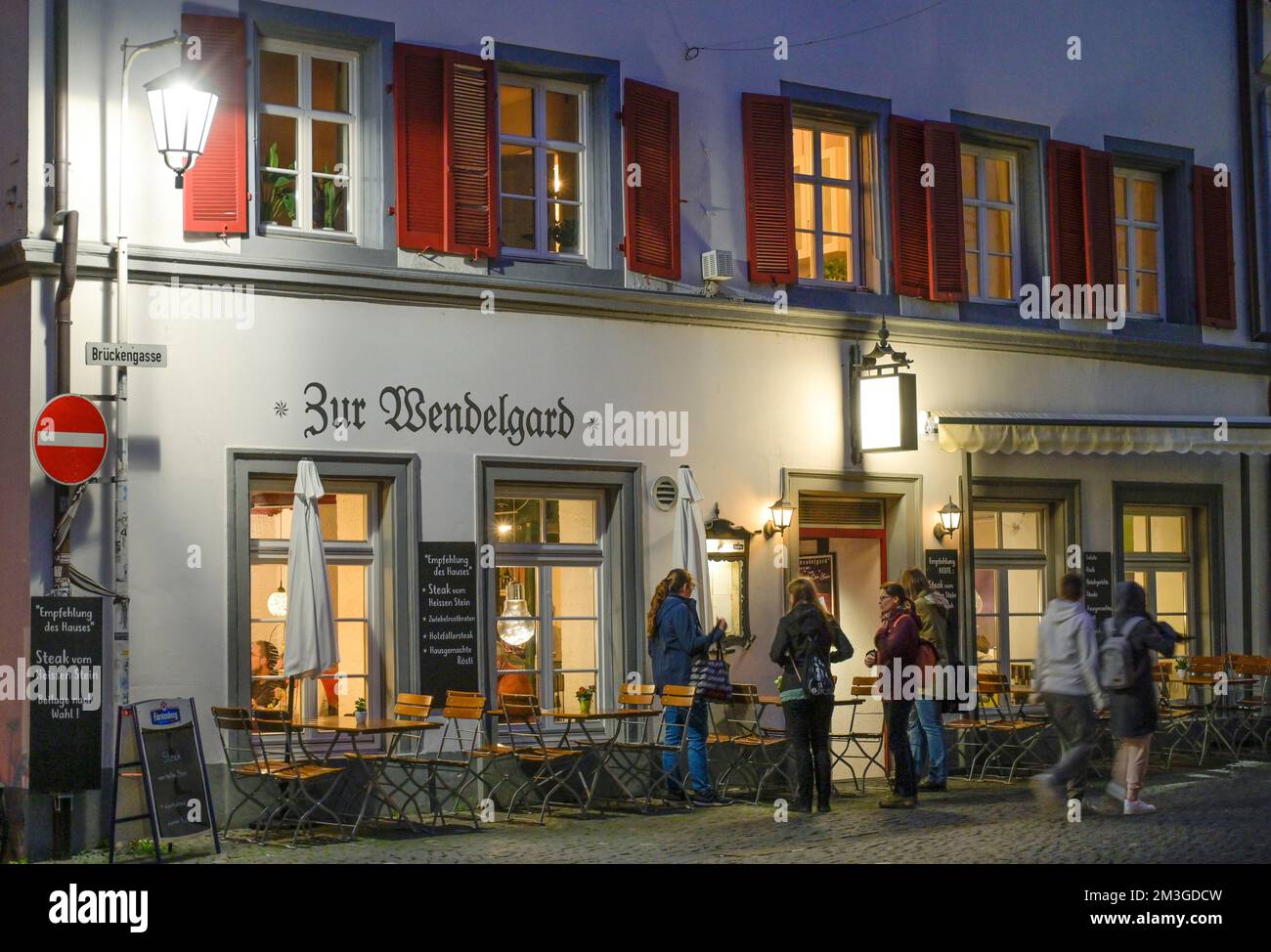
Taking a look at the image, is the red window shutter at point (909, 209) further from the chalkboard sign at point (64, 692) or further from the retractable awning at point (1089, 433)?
the chalkboard sign at point (64, 692)

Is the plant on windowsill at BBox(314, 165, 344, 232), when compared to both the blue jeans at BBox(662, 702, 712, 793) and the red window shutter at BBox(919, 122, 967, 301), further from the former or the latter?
the red window shutter at BBox(919, 122, 967, 301)

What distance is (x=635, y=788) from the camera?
45.8 ft

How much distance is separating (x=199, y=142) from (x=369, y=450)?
2591 millimetres

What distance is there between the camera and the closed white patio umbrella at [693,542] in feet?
45.7

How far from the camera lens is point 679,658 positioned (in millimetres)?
13555

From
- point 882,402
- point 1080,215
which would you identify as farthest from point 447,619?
point 1080,215

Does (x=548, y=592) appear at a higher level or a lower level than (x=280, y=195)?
lower

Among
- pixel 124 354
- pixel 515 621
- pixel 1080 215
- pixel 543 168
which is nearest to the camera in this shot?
pixel 124 354

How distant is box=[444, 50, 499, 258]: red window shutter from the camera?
1357 centimetres

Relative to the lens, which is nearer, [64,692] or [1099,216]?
[64,692]

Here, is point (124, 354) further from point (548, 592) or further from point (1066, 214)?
point (1066, 214)

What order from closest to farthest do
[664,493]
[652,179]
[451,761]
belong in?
[451,761] → [664,493] → [652,179]

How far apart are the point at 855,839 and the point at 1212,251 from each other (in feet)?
29.7

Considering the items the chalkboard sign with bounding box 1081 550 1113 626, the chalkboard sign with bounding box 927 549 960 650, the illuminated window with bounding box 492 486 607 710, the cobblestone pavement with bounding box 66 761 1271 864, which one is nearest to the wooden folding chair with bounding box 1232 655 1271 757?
the chalkboard sign with bounding box 1081 550 1113 626
